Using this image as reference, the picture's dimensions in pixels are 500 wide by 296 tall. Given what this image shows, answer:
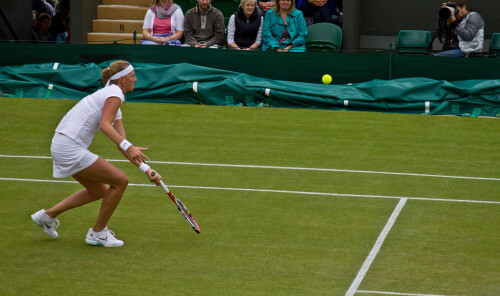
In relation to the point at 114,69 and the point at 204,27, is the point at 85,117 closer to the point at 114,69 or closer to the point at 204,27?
the point at 114,69

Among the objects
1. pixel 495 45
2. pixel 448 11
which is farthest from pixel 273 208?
pixel 495 45

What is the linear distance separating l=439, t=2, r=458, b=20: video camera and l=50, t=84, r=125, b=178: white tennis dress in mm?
11190

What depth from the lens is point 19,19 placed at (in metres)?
22.9

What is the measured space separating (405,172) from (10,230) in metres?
5.61

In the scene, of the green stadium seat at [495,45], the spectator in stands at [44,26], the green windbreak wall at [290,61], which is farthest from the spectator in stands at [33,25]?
the green stadium seat at [495,45]

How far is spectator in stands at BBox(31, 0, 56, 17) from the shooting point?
77.9 ft

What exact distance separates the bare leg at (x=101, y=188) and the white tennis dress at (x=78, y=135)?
95 mm

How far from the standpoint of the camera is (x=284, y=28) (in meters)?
17.8

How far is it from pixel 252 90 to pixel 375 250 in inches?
344

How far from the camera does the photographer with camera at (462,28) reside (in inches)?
670

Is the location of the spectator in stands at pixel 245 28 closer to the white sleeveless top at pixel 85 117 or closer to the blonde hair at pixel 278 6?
the blonde hair at pixel 278 6

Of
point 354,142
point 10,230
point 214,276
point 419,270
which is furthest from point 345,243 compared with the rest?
point 354,142

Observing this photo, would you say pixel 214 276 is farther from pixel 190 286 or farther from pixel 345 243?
pixel 345 243

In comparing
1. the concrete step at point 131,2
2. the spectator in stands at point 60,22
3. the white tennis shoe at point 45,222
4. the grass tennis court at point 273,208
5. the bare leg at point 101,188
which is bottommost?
the grass tennis court at point 273,208
